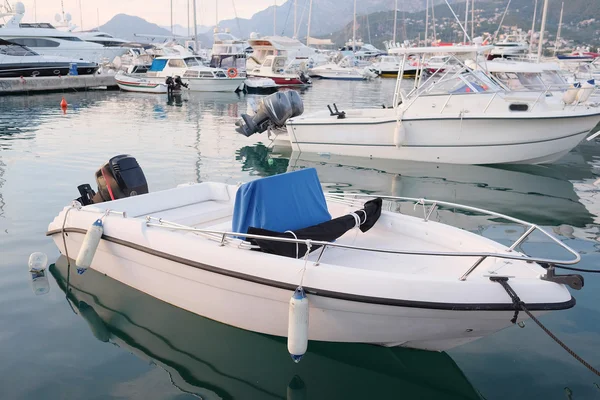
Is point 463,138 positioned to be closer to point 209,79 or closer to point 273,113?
point 273,113

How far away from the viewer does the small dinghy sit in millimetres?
4203

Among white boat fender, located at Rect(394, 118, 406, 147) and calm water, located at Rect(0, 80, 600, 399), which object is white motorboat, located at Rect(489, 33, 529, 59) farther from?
calm water, located at Rect(0, 80, 600, 399)

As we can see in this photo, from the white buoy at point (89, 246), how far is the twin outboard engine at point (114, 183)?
1.25 meters

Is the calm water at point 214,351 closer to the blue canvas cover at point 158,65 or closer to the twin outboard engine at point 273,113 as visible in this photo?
the twin outboard engine at point 273,113

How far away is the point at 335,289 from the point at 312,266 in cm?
29

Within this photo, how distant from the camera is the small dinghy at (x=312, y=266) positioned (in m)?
4.20

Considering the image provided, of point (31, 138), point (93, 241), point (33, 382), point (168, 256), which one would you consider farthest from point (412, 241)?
point (31, 138)

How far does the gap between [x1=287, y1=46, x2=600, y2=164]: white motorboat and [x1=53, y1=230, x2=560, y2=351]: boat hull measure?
8745mm

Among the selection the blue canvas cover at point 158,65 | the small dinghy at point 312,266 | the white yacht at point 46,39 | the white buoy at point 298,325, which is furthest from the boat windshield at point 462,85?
the white yacht at point 46,39

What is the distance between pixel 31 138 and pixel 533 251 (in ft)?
48.1

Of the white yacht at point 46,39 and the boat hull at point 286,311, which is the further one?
the white yacht at point 46,39

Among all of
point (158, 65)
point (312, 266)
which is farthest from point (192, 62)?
point (312, 266)

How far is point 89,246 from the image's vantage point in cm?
562

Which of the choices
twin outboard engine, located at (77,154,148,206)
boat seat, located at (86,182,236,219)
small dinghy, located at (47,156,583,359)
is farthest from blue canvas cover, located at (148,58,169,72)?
small dinghy, located at (47,156,583,359)
